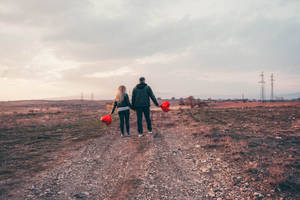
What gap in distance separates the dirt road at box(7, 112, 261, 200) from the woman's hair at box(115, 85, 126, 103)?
3163mm

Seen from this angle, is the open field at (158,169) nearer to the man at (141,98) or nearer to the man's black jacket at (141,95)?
the man at (141,98)

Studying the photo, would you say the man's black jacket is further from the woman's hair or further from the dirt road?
the dirt road

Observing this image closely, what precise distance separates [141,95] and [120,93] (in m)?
1.12

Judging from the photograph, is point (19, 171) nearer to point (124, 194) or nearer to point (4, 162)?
point (4, 162)

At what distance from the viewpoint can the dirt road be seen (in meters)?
4.37

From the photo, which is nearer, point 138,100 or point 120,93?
point 138,100

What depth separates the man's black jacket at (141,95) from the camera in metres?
10.2

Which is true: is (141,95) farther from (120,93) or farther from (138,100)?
(120,93)

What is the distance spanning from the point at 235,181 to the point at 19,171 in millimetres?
6302

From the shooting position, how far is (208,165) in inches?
235

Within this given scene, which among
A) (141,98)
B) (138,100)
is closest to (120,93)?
(138,100)

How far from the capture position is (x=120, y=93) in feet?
33.8

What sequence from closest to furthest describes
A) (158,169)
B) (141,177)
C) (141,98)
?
(141,177), (158,169), (141,98)

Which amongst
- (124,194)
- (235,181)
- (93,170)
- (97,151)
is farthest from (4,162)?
(235,181)
